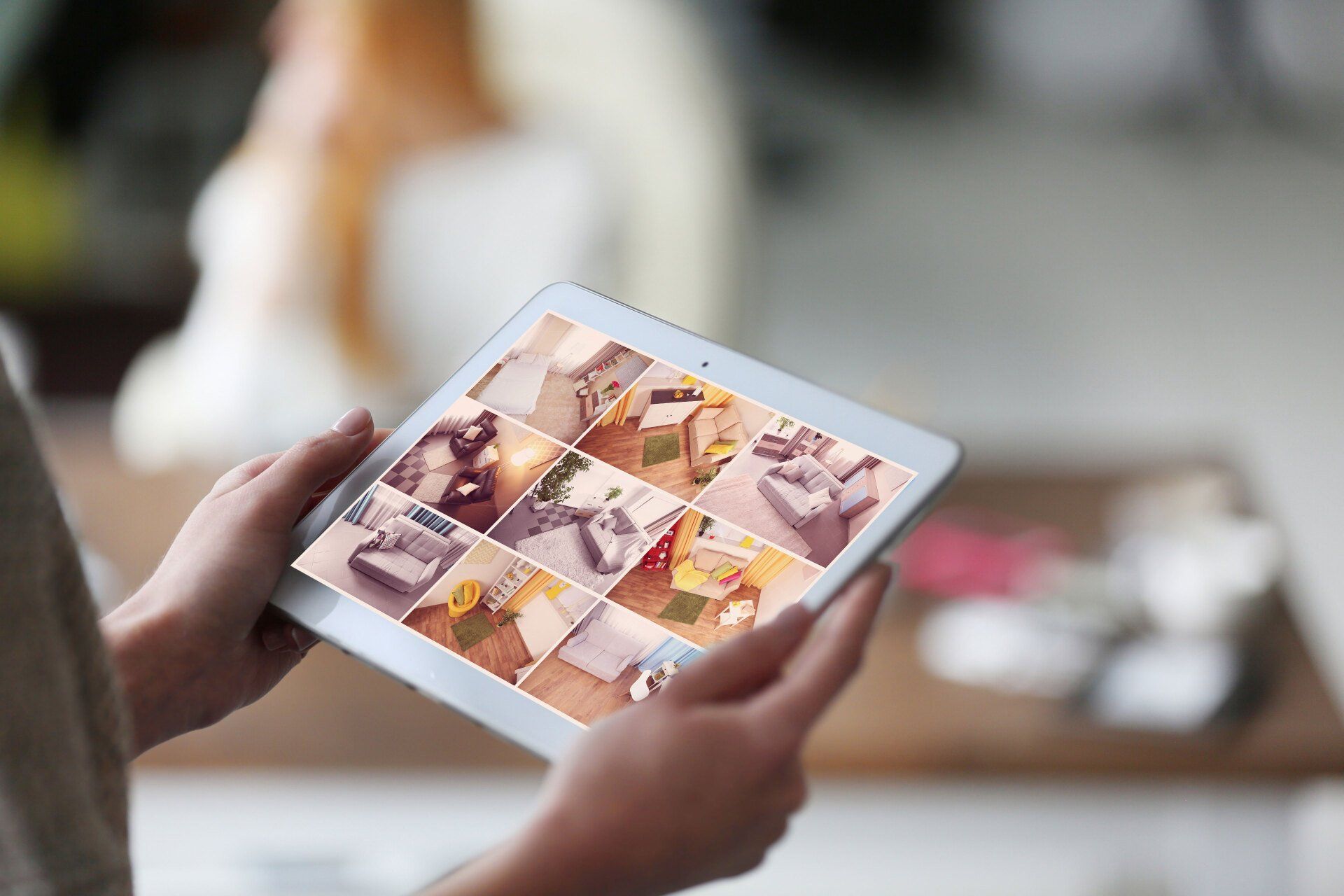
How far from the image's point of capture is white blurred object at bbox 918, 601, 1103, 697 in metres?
1.07

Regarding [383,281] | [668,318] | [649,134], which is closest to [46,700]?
[668,318]

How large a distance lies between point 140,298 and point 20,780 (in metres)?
2.64

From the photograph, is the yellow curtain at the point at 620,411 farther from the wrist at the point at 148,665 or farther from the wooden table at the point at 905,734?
the wooden table at the point at 905,734

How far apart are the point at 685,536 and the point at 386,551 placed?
0.11 m

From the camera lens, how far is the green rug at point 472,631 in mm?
408

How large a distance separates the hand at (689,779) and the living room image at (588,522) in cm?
6

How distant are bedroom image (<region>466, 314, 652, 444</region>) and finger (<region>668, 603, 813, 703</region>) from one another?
118 millimetres

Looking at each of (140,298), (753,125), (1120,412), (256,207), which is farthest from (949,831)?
(753,125)

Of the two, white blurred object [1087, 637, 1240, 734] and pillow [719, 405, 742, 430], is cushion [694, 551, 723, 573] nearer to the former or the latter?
pillow [719, 405, 742, 430]

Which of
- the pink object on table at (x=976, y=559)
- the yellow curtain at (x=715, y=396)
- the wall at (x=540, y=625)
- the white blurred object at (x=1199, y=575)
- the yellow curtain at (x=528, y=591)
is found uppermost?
the yellow curtain at (x=715, y=396)

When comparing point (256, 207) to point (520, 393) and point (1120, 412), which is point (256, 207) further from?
point (1120, 412)

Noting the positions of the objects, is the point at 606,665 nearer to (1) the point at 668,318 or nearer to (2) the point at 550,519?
(2) the point at 550,519

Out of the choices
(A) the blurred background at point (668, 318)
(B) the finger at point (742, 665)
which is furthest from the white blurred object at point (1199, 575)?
(B) the finger at point (742, 665)

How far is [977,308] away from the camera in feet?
9.68
